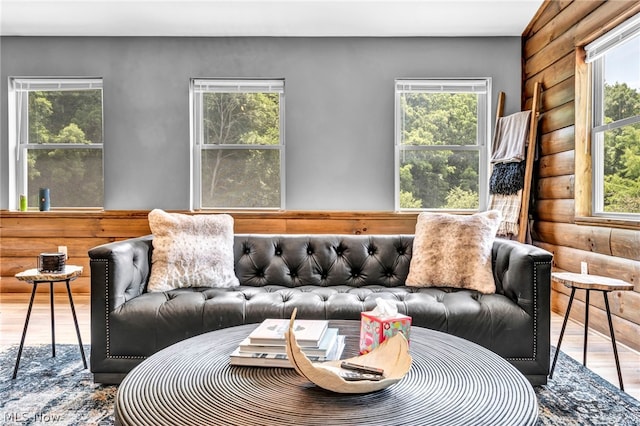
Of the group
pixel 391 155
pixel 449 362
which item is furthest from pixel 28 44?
pixel 449 362

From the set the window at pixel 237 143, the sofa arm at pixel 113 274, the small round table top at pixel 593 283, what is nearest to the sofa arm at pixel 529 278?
the small round table top at pixel 593 283

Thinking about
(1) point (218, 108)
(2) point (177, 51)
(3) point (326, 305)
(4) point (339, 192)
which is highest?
(2) point (177, 51)

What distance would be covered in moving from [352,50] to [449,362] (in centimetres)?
323

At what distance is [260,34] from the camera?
12.4 ft

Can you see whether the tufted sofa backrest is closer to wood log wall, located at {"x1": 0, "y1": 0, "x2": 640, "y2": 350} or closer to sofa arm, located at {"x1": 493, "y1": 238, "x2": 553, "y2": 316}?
sofa arm, located at {"x1": 493, "y1": 238, "x2": 553, "y2": 316}

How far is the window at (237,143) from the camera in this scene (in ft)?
12.8

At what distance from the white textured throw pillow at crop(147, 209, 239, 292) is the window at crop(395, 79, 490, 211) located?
1876mm

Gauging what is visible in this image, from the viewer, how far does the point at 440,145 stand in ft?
12.7

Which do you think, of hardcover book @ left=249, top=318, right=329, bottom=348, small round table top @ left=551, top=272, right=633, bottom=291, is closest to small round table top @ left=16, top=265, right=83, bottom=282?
hardcover book @ left=249, top=318, right=329, bottom=348

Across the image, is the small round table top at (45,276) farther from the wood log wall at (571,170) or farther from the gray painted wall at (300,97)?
the wood log wall at (571,170)

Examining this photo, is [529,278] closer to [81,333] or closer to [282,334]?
[282,334]

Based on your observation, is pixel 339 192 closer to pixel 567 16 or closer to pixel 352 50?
pixel 352 50

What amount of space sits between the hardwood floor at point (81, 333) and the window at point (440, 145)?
4.29 ft

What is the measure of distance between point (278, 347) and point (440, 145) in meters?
3.11
